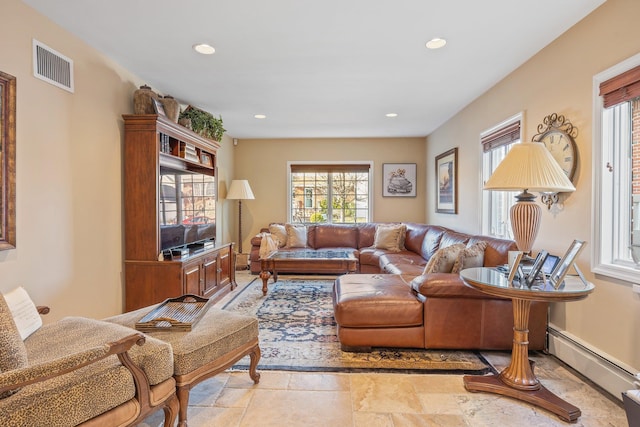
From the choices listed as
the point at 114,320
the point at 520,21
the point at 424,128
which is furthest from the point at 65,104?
the point at 424,128

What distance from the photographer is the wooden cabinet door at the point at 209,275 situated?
11.9ft

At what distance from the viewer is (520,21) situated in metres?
2.25

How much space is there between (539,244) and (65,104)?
3907mm

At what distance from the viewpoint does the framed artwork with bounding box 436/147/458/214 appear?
4.61 metres

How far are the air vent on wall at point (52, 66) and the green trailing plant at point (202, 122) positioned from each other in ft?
4.12

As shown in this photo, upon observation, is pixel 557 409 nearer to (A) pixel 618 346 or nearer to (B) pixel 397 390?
(A) pixel 618 346

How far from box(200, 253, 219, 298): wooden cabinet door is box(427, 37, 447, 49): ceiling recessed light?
3.03 metres

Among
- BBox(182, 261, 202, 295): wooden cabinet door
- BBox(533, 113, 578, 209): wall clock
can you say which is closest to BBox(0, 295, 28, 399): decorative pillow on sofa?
BBox(182, 261, 202, 295): wooden cabinet door

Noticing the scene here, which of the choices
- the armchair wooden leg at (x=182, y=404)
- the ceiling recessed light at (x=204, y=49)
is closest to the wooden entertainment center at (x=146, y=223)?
the ceiling recessed light at (x=204, y=49)

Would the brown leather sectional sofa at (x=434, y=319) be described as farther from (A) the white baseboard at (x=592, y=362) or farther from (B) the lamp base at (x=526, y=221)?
(B) the lamp base at (x=526, y=221)

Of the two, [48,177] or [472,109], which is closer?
[48,177]

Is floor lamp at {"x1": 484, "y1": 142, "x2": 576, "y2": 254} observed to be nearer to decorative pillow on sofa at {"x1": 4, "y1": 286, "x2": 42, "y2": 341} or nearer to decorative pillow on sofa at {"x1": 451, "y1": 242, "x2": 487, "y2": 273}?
decorative pillow on sofa at {"x1": 451, "y1": 242, "x2": 487, "y2": 273}

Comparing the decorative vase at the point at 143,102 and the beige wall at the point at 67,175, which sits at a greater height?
the decorative vase at the point at 143,102

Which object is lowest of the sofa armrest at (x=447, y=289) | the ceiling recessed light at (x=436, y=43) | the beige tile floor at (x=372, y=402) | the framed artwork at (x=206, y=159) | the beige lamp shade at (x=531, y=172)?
the beige tile floor at (x=372, y=402)
